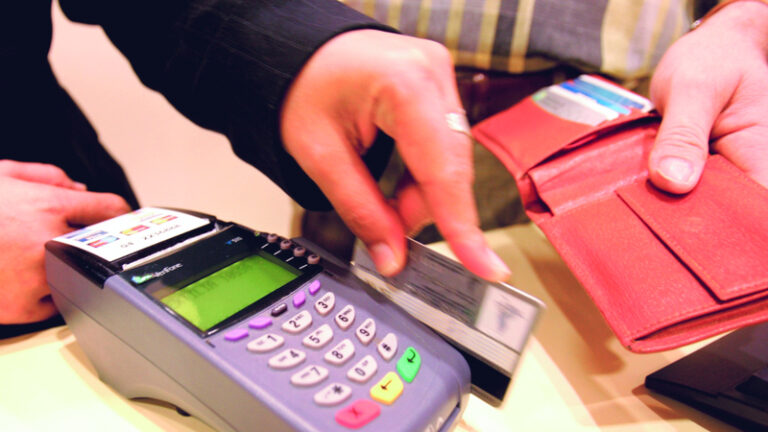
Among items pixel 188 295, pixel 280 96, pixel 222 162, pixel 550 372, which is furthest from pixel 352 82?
pixel 222 162

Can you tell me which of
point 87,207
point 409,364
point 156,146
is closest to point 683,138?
point 409,364

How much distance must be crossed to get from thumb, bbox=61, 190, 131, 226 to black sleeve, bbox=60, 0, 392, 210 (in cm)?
11

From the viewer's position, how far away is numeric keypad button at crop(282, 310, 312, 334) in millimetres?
310

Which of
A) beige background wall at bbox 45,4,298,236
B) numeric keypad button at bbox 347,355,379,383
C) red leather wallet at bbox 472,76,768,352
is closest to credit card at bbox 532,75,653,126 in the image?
red leather wallet at bbox 472,76,768,352

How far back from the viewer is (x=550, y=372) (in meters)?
0.40

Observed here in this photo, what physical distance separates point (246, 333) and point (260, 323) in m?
0.01

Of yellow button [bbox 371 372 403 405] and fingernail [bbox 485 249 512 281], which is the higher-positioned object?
fingernail [bbox 485 249 512 281]

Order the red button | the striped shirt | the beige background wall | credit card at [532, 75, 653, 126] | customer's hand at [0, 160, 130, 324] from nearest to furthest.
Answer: the red button
customer's hand at [0, 160, 130, 324]
credit card at [532, 75, 653, 126]
the striped shirt
the beige background wall

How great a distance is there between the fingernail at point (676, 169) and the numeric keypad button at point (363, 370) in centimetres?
28

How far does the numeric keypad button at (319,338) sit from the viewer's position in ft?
0.99

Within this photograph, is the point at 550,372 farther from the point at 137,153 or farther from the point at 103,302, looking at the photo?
the point at 137,153

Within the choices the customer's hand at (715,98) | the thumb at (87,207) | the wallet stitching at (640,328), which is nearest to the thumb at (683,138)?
the customer's hand at (715,98)

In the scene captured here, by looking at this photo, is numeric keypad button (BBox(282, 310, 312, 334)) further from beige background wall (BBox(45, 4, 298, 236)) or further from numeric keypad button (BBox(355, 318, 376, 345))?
beige background wall (BBox(45, 4, 298, 236))

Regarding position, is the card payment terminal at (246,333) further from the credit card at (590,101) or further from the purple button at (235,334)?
the credit card at (590,101)
